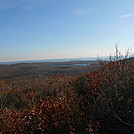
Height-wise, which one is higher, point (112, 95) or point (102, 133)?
point (112, 95)

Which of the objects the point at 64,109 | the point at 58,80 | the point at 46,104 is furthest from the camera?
the point at 58,80

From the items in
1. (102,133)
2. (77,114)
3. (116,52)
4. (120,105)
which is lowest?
(102,133)

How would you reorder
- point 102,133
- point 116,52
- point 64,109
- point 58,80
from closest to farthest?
point 102,133 → point 64,109 → point 116,52 → point 58,80

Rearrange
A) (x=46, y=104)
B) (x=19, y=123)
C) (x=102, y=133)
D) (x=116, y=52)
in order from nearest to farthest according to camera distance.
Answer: (x=102, y=133)
(x=19, y=123)
(x=46, y=104)
(x=116, y=52)

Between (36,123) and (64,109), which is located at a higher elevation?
(64,109)

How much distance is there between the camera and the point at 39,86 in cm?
802

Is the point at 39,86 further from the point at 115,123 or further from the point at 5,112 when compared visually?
the point at 115,123

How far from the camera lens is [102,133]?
350cm

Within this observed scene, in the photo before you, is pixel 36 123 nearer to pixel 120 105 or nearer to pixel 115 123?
pixel 115 123

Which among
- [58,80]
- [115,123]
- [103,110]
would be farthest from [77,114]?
[58,80]

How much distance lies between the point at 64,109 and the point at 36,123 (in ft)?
2.66

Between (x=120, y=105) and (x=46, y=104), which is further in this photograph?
(x=46, y=104)

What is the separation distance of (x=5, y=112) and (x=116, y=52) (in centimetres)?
449

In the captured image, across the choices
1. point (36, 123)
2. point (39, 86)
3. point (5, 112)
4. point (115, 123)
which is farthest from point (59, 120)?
point (39, 86)
